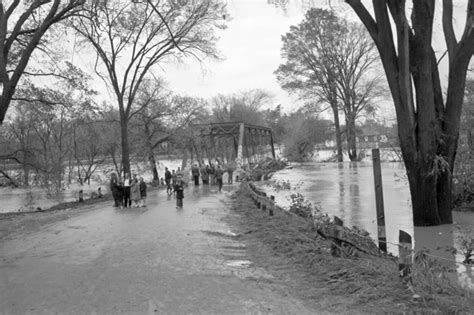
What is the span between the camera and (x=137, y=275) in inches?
313

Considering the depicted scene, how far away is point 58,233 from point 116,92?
→ 1008 inches

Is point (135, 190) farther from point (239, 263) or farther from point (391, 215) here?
point (239, 263)

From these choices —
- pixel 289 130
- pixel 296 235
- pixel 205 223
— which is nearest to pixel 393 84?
pixel 296 235

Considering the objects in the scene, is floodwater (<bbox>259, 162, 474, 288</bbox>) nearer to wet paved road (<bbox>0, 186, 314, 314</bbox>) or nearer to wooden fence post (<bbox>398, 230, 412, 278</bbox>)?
wooden fence post (<bbox>398, 230, 412, 278</bbox>)

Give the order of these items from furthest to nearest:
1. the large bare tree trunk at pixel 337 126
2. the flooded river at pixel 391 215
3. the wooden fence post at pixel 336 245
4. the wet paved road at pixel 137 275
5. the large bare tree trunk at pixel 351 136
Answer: the large bare tree trunk at pixel 337 126, the large bare tree trunk at pixel 351 136, the flooded river at pixel 391 215, the wooden fence post at pixel 336 245, the wet paved road at pixel 137 275

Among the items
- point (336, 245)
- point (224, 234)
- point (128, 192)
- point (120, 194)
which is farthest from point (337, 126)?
point (336, 245)

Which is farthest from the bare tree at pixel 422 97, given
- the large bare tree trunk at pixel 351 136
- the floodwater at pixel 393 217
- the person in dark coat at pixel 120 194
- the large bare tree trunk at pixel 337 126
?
the large bare tree trunk at pixel 337 126

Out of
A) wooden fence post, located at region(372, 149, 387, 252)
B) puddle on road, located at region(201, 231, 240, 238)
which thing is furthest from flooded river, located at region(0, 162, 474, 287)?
puddle on road, located at region(201, 231, 240, 238)

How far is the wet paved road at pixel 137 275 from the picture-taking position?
20.6ft

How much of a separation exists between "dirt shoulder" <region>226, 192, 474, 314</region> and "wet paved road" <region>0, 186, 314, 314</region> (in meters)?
0.37

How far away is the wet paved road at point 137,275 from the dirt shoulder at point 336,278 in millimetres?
371

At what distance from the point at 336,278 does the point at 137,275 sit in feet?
10.2

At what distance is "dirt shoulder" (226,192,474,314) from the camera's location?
5551mm

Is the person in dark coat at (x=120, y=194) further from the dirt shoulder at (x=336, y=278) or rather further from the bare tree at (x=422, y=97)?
the bare tree at (x=422, y=97)
